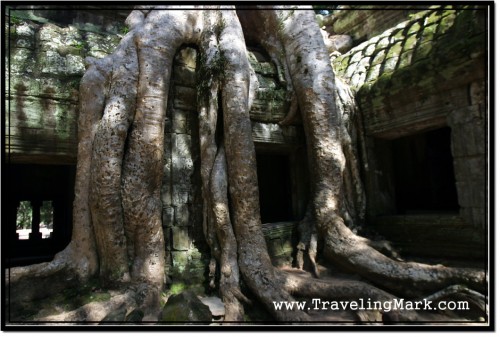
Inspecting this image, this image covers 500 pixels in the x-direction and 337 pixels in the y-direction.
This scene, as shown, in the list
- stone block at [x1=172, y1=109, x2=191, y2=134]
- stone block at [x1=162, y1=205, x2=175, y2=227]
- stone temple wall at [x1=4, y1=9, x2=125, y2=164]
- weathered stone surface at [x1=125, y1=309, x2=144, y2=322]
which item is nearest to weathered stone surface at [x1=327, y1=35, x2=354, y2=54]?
stone block at [x1=172, y1=109, x2=191, y2=134]

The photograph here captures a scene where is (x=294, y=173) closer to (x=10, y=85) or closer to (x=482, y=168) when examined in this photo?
(x=482, y=168)

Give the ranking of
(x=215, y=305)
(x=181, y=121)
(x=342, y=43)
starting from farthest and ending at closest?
(x=342, y=43)
(x=181, y=121)
(x=215, y=305)

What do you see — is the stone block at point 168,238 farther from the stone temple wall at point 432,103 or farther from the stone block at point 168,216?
the stone temple wall at point 432,103

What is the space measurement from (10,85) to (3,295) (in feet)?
6.09

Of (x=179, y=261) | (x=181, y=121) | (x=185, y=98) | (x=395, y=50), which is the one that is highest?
(x=395, y=50)

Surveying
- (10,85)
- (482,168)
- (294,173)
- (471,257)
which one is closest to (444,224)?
(471,257)

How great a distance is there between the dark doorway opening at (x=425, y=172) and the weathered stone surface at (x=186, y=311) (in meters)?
4.20

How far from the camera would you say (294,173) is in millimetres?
4477

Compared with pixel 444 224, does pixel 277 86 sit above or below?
above

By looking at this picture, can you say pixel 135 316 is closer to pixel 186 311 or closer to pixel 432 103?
pixel 186 311

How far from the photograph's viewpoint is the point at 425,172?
231 inches

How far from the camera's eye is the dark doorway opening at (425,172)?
5.60 metres

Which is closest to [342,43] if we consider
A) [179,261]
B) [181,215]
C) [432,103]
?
[432,103]

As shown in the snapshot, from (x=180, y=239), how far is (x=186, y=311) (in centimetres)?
99
